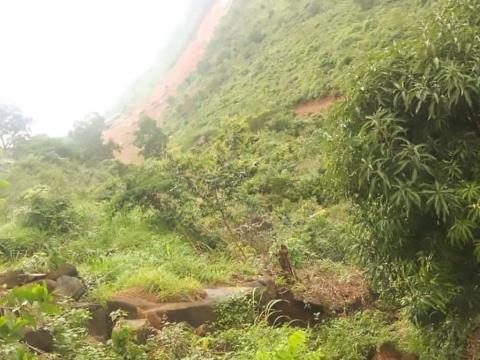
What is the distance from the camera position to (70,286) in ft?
20.3

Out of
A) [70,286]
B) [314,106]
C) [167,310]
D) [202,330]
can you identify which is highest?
[70,286]

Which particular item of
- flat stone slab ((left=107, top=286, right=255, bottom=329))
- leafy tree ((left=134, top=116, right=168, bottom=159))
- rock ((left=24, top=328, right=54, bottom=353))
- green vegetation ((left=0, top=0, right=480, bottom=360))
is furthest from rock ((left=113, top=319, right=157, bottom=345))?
leafy tree ((left=134, top=116, right=168, bottom=159))

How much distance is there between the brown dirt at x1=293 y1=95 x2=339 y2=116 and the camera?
22547 millimetres

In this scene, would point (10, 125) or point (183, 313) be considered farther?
point (10, 125)

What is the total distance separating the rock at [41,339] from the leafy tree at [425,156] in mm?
2779

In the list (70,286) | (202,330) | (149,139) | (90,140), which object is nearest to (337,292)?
(202,330)

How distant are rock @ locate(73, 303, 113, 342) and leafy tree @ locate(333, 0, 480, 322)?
2883 millimetres

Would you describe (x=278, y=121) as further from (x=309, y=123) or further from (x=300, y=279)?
(x=300, y=279)

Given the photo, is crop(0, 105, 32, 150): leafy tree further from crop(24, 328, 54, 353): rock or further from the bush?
crop(24, 328, 54, 353): rock

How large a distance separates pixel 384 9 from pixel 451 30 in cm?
2379

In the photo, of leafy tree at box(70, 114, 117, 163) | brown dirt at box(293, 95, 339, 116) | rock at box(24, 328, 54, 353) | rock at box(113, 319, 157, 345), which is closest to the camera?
rock at box(24, 328, 54, 353)

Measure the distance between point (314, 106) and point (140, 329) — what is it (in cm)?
1883

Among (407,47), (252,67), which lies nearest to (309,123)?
(252,67)

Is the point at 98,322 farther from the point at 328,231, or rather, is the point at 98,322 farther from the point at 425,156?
the point at 328,231
